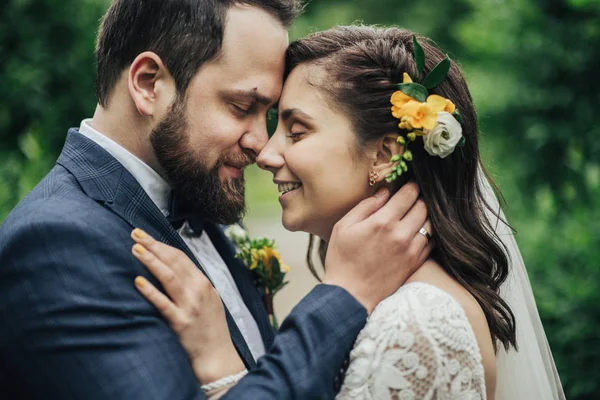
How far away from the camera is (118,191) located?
9.57ft

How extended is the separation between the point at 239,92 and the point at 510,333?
59.7 inches

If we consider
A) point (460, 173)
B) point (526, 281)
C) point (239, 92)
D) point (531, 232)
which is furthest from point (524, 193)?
point (239, 92)

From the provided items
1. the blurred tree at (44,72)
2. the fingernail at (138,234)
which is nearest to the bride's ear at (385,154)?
the fingernail at (138,234)

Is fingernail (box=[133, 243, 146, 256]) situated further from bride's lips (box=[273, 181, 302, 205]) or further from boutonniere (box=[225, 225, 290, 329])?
boutonniere (box=[225, 225, 290, 329])

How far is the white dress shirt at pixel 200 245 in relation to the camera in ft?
10.4

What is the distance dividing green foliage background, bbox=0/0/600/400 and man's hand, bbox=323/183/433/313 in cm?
206

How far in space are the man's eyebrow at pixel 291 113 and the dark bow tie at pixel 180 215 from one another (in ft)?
1.98

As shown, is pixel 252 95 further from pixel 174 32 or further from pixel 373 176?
pixel 373 176

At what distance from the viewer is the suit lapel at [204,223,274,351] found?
3.52m

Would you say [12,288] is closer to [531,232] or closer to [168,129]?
[168,129]

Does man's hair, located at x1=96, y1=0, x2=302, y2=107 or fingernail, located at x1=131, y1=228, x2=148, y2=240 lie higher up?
man's hair, located at x1=96, y1=0, x2=302, y2=107

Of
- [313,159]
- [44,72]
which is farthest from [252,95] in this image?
[44,72]

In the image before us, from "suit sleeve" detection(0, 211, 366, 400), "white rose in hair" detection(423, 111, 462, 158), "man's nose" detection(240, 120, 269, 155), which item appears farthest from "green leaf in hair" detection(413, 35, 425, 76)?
"suit sleeve" detection(0, 211, 366, 400)

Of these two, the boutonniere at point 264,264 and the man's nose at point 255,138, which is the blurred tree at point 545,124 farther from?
the man's nose at point 255,138
